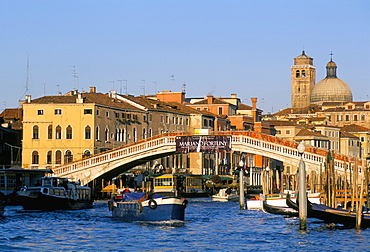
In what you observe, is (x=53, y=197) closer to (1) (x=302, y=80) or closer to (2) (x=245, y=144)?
(2) (x=245, y=144)

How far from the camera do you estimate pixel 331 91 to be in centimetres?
13975

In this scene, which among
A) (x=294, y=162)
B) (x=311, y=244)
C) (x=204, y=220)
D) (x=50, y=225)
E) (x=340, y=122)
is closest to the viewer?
(x=311, y=244)

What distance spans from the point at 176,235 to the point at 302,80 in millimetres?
126180

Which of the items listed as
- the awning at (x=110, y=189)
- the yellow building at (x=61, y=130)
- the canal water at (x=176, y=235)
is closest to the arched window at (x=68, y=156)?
the yellow building at (x=61, y=130)

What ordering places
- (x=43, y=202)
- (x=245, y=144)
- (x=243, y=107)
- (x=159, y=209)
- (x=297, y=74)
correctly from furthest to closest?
(x=297, y=74)
(x=243, y=107)
(x=245, y=144)
(x=43, y=202)
(x=159, y=209)

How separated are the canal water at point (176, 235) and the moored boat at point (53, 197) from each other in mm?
2887

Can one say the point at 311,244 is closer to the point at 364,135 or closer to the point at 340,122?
the point at 364,135

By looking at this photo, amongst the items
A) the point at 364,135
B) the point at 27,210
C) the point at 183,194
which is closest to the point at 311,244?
the point at 27,210

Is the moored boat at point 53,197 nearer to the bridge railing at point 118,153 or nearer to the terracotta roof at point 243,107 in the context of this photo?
the bridge railing at point 118,153

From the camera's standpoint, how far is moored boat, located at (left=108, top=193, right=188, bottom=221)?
97.2 feet

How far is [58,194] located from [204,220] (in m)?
8.39

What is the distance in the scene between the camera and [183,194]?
57812 millimetres

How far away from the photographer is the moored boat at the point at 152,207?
29625mm

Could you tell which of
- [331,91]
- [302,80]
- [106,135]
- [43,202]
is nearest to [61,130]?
[106,135]
